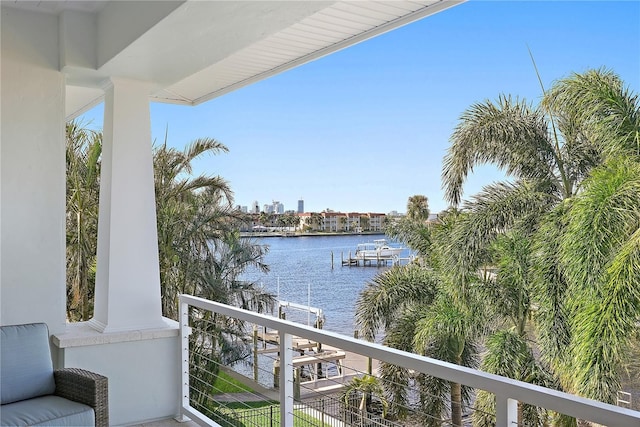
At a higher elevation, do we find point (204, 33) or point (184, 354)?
point (204, 33)

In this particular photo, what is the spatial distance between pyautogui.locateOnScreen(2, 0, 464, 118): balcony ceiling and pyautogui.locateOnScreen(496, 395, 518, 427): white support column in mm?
1933

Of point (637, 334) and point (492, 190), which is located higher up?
point (492, 190)

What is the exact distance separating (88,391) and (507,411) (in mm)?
2240

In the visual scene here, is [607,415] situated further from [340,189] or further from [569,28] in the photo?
[340,189]

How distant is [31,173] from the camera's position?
12.6 feet

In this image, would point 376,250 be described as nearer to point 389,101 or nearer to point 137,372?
point 389,101

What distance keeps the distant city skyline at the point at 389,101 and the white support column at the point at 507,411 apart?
24904 mm

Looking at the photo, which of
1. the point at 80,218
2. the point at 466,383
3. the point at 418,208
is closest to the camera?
the point at 466,383

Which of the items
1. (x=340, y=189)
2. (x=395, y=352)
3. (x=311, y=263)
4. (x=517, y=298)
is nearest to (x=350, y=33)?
(x=395, y=352)

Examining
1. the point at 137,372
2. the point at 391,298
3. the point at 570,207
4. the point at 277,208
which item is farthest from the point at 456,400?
the point at 277,208

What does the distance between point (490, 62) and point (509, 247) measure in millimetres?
20340

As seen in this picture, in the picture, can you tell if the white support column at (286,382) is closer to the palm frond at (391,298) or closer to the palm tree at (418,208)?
the palm frond at (391,298)

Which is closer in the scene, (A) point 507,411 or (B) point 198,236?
(A) point 507,411

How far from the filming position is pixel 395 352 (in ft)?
7.27
